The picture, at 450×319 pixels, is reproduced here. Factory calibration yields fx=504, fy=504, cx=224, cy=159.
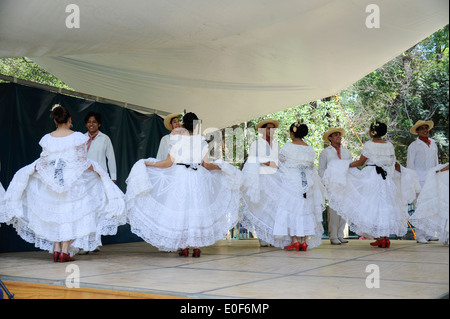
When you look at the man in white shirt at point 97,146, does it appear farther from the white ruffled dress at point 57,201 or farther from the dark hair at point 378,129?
the dark hair at point 378,129

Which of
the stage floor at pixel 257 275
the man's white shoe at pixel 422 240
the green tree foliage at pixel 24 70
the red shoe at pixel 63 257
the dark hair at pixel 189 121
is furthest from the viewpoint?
the green tree foliage at pixel 24 70

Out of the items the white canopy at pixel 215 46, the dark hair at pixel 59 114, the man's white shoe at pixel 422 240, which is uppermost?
the white canopy at pixel 215 46

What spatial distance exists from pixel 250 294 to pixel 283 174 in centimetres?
368

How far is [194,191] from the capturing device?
5.42 m

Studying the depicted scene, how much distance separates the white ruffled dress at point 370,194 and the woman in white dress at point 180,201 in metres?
1.68

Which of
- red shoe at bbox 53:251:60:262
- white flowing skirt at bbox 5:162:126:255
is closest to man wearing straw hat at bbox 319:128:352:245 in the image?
white flowing skirt at bbox 5:162:126:255

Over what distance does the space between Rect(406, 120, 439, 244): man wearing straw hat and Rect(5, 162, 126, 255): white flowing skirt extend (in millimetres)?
4644

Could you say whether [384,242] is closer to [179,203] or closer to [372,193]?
[372,193]

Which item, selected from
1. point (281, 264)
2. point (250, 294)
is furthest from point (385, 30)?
point (250, 294)

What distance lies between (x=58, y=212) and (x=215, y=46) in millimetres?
2975

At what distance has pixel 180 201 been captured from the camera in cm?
537

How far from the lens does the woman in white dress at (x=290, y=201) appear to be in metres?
6.29

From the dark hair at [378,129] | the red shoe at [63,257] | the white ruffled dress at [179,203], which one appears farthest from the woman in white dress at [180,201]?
the dark hair at [378,129]
